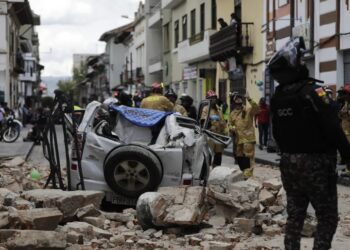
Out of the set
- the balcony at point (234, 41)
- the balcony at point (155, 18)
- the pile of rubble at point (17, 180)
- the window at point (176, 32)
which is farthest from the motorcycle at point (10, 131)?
the balcony at point (155, 18)

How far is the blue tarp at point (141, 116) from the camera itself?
9.50 metres

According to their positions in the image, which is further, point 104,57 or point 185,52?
point 104,57

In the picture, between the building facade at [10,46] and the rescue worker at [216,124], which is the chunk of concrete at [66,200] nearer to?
the rescue worker at [216,124]

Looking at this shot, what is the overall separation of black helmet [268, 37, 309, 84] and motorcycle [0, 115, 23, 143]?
2045 cm

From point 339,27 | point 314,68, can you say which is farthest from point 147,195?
point 314,68

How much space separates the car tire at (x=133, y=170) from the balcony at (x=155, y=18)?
37.1m

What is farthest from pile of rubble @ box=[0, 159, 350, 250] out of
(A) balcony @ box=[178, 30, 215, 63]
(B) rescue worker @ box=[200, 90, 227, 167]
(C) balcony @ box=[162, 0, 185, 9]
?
(C) balcony @ box=[162, 0, 185, 9]

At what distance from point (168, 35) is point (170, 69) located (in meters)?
2.14

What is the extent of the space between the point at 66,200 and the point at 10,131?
18.0 metres

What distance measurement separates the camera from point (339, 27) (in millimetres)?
18094

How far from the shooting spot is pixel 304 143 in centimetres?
542

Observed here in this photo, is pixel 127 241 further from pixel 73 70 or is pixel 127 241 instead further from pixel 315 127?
pixel 73 70

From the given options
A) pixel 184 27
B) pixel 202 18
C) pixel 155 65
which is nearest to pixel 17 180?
pixel 202 18

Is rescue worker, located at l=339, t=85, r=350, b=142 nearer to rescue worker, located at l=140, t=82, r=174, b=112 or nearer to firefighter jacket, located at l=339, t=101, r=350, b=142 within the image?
firefighter jacket, located at l=339, t=101, r=350, b=142
